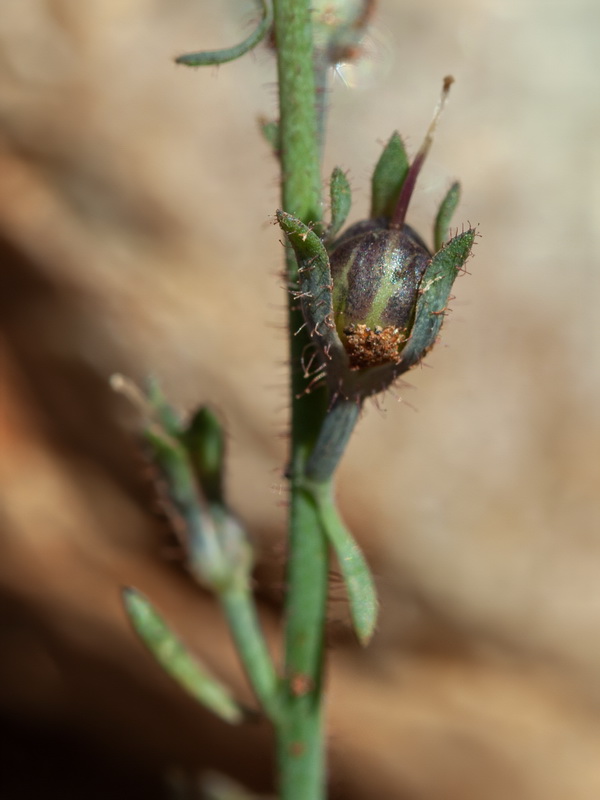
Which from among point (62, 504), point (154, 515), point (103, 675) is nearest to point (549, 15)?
point (154, 515)

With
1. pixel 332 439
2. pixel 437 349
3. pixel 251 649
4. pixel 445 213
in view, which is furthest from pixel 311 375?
pixel 437 349

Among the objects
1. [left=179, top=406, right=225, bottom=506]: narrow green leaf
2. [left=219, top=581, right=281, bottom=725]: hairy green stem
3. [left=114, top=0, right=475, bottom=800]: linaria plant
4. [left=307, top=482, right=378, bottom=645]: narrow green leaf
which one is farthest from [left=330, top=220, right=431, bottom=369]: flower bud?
[left=219, top=581, right=281, bottom=725]: hairy green stem

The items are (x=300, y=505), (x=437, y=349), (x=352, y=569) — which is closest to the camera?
(x=352, y=569)

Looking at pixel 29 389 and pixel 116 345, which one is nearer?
pixel 116 345

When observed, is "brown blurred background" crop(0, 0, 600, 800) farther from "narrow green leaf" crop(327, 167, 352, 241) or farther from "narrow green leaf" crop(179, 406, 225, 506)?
"narrow green leaf" crop(327, 167, 352, 241)

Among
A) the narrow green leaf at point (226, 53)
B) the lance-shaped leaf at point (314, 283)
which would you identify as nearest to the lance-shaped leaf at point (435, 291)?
the lance-shaped leaf at point (314, 283)

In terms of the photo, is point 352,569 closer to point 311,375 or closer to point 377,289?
point 311,375

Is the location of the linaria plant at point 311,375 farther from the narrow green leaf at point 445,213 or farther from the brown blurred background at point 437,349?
the brown blurred background at point 437,349

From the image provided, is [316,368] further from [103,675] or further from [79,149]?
[103,675]
